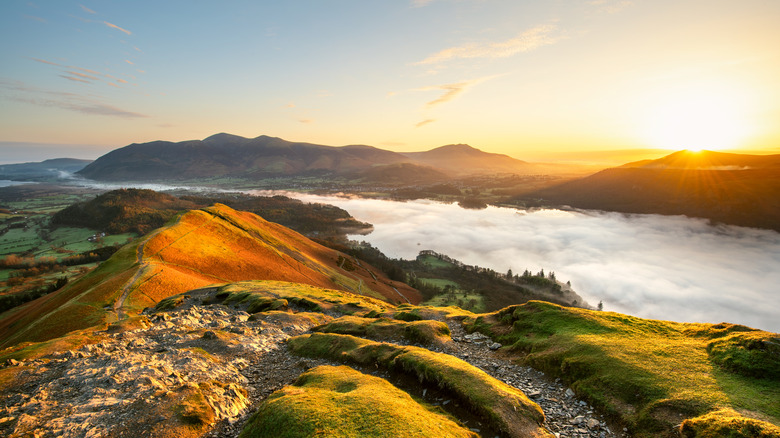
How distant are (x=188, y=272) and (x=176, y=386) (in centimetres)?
6528

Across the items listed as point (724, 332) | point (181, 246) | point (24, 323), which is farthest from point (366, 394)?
point (181, 246)

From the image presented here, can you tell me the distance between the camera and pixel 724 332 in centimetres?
2344

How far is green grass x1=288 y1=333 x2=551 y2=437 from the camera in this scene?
16.5 metres

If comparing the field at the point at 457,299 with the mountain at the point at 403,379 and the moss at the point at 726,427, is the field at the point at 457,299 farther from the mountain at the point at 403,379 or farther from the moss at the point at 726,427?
the moss at the point at 726,427

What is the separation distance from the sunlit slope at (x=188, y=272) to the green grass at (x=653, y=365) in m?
58.6

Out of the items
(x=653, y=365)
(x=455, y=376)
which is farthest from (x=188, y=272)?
(x=653, y=365)

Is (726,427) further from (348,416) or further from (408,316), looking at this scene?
(408,316)

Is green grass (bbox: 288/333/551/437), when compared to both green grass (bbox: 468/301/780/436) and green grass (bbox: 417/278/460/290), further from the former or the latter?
green grass (bbox: 417/278/460/290)

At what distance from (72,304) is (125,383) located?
145ft

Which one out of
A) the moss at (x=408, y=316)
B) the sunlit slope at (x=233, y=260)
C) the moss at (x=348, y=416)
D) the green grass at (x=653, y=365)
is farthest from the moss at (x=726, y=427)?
the sunlit slope at (x=233, y=260)

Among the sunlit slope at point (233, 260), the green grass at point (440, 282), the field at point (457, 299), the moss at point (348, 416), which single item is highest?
the moss at point (348, 416)

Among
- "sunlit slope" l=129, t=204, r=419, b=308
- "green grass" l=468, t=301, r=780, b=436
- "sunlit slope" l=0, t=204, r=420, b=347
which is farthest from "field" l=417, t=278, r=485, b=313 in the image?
"green grass" l=468, t=301, r=780, b=436

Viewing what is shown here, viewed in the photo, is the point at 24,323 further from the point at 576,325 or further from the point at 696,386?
the point at 696,386

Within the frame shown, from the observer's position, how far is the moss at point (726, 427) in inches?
502
